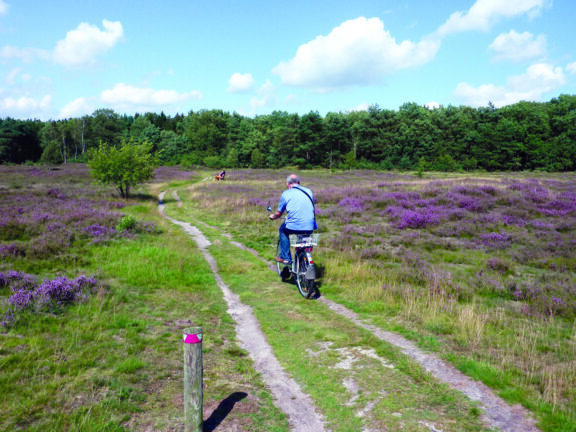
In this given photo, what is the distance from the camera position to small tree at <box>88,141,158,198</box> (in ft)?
92.6

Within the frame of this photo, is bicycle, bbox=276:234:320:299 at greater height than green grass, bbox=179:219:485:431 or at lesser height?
greater

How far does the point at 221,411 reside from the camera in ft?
15.0

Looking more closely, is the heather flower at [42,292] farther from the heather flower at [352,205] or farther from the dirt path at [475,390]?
the heather flower at [352,205]

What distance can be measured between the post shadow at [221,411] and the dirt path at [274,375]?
1.84 ft

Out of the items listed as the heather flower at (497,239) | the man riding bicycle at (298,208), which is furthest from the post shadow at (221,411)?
the heather flower at (497,239)

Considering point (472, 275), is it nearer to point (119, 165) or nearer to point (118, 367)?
point (118, 367)

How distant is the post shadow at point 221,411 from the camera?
4.27 metres

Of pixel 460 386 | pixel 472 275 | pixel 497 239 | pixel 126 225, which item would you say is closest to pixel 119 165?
pixel 126 225

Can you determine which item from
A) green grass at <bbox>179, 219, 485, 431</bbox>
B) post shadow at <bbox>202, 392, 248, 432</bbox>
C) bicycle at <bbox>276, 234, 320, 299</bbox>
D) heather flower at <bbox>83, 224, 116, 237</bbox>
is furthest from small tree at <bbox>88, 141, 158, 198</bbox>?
post shadow at <bbox>202, 392, 248, 432</bbox>

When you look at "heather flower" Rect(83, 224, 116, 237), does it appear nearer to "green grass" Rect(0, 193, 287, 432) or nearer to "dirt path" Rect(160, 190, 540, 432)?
"green grass" Rect(0, 193, 287, 432)

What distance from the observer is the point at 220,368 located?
5.62m

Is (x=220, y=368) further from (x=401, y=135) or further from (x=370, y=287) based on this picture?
(x=401, y=135)

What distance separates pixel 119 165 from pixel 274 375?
2776 cm

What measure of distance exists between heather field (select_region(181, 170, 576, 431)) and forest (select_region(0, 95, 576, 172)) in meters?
55.1
